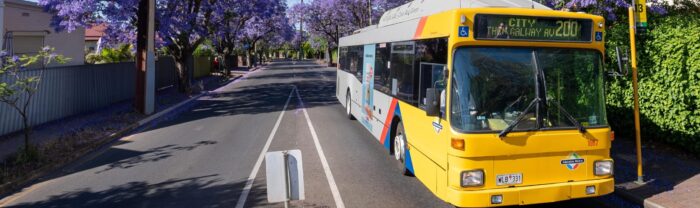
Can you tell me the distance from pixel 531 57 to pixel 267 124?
9579 mm

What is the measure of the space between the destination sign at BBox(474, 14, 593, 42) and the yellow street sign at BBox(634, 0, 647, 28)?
2.23 metres

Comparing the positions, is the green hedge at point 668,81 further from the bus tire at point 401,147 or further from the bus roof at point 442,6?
the bus tire at point 401,147

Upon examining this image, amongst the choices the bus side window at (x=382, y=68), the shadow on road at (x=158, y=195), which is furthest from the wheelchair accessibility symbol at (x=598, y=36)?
the shadow on road at (x=158, y=195)

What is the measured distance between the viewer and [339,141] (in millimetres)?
11453

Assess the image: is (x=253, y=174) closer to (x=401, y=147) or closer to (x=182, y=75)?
(x=401, y=147)

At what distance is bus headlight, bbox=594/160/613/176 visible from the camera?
592 cm

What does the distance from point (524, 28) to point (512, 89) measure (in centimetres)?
72

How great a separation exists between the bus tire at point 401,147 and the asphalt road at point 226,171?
0.55 ft

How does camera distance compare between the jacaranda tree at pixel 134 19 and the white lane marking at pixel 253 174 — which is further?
the jacaranda tree at pixel 134 19

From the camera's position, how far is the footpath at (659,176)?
6.55 m

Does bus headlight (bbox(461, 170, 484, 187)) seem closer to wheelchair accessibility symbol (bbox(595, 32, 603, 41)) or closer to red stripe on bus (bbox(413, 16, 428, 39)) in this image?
wheelchair accessibility symbol (bbox(595, 32, 603, 41))

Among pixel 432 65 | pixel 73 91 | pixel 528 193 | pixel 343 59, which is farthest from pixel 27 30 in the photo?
pixel 528 193

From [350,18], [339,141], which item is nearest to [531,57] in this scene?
[339,141]

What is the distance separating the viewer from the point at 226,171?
8.71 meters
